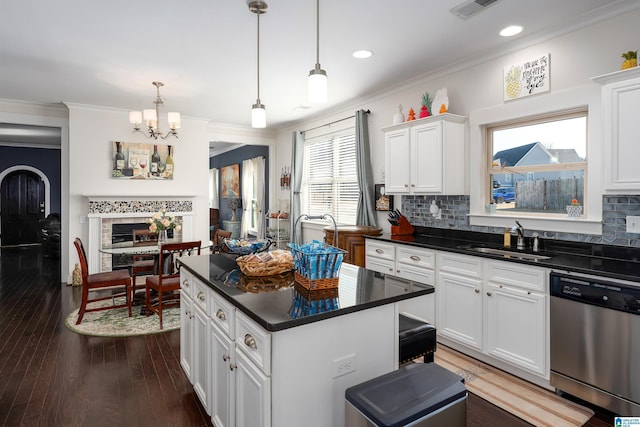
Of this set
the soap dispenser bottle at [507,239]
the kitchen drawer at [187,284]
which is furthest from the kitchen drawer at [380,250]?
the kitchen drawer at [187,284]

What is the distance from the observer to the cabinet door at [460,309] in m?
3.09

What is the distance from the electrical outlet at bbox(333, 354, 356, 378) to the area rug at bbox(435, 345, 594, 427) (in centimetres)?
147

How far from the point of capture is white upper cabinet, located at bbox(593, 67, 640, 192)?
2410mm

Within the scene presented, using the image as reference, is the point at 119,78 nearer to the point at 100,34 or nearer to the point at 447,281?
the point at 100,34

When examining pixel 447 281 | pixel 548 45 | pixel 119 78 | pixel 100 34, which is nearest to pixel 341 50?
pixel 548 45

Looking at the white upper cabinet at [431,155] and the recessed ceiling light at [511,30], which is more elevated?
the recessed ceiling light at [511,30]

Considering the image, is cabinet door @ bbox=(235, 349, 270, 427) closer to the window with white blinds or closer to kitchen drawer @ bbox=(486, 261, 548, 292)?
kitchen drawer @ bbox=(486, 261, 548, 292)

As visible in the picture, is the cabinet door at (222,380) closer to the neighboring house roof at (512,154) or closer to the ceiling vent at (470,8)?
the ceiling vent at (470,8)

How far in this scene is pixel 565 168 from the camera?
3193mm

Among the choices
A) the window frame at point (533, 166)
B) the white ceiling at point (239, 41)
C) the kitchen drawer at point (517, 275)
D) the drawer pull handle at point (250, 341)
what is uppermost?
the white ceiling at point (239, 41)

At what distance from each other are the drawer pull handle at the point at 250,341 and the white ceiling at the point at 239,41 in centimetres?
231

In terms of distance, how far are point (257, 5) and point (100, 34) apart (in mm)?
1497

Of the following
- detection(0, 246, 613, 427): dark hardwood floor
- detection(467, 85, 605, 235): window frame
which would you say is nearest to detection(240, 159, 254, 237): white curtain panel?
detection(0, 246, 613, 427): dark hardwood floor

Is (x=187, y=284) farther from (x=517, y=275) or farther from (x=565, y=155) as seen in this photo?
(x=565, y=155)
